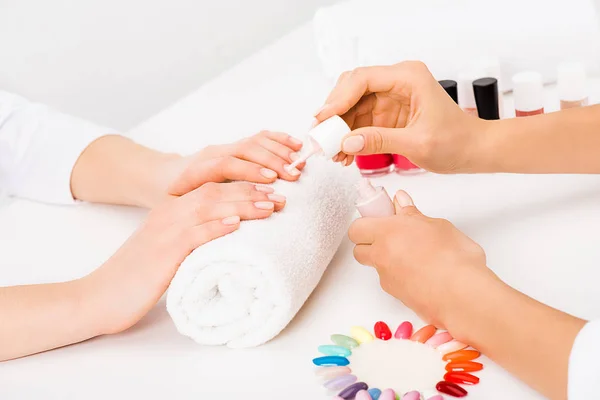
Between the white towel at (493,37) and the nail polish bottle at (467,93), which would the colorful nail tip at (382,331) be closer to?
the nail polish bottle at (467,93)

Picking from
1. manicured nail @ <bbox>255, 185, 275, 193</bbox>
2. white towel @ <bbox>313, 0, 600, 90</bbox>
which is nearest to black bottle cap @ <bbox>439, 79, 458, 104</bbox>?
white towel @ <bbox>313, 0, 600, 90</bbox>

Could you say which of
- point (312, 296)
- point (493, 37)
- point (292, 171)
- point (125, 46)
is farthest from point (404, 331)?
point (125, 46)

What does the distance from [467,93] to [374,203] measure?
39 centimetres

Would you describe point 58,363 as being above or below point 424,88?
below

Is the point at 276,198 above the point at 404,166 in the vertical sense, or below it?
above

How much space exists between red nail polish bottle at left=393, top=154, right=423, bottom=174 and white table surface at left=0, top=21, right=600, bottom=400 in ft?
0.04

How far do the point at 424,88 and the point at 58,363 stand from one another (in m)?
0.53

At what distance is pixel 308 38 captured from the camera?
1805 millimetres

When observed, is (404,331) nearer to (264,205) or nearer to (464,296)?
(464,296)

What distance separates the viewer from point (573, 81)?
1191 mm

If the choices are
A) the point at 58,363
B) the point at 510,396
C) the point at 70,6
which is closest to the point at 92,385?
the point at 58,363

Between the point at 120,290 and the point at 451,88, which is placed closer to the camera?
the point at 120,290

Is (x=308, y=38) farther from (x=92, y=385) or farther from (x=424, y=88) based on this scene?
(x=92, y=385)

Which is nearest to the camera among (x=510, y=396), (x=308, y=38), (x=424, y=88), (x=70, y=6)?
(x=510, y=396)
